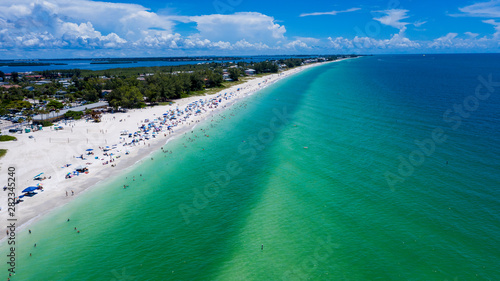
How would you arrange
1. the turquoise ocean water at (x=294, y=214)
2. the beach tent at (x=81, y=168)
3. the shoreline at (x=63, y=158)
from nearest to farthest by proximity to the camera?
the turquoise ocean water at (x=294, y=214) → the shoreline at (x=63, y=158) → the beach tent at (x=81, y=168)

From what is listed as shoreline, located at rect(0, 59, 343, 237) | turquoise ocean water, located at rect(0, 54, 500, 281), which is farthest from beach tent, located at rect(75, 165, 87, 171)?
turquoise ocean water, located at rect(0, 54, 500, 281)

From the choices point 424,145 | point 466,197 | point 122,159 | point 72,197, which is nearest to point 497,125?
point 424,145

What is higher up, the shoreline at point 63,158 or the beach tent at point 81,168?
the beach tent at point 81,168

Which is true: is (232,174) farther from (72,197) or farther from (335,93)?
(335,93)

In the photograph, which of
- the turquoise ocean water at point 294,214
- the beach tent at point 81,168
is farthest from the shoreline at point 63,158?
the turquoise ocean water at point 294,214

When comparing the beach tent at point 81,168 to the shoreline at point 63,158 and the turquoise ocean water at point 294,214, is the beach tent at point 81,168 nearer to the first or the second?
the shoreline at point 63,158

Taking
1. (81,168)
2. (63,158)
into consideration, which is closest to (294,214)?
(81,168)
